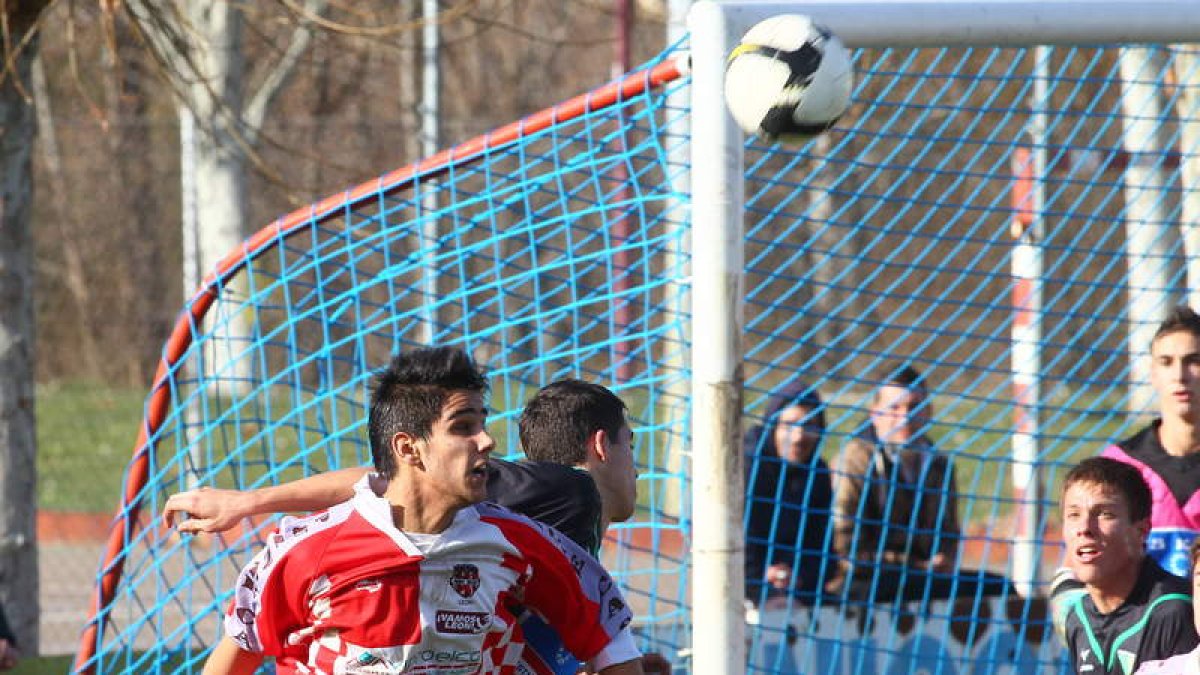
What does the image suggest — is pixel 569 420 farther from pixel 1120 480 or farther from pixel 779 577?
pixel 779 577

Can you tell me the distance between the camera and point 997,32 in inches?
173

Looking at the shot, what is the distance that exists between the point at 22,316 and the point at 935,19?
373 centimetres

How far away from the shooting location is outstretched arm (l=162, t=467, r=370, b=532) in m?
3.62

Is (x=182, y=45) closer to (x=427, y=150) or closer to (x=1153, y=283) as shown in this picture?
(x=427, y=150)

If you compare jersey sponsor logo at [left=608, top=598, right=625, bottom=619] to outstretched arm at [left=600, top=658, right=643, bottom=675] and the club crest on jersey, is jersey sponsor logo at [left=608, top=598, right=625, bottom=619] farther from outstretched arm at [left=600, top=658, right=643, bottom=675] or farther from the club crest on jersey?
the club crest on jersey

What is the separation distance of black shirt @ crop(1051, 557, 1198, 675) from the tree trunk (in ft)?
13.0

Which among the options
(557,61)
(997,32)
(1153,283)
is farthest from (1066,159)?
(557,61)

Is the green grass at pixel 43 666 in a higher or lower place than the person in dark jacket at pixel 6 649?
lower

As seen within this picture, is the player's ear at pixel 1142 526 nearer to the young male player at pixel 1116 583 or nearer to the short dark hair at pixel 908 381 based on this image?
the young male player at pixel 1116 583

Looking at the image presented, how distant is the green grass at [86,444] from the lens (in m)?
11.9

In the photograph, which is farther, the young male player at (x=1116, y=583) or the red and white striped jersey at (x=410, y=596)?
the young male player at (x=1116, y=583)

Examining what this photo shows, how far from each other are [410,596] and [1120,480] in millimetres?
1832

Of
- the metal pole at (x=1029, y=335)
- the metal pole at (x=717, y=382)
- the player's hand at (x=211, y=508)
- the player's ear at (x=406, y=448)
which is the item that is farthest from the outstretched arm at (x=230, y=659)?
the metal pole at (x=1029, y=335)

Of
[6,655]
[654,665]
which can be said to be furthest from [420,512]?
[6,655]
